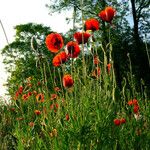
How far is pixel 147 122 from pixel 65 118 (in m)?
1.57

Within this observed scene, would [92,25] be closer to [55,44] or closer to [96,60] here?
[55,44]

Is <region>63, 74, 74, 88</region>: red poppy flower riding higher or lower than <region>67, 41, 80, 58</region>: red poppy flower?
lower

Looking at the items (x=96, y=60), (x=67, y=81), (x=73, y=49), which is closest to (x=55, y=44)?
(x=73, y=49)

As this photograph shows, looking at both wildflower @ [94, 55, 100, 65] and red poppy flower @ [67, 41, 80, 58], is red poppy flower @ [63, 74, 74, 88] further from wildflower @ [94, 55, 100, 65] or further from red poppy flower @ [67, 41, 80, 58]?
wildflower @ [94, 55, 100, 65]

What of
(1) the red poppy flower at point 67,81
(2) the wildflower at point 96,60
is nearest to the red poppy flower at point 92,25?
(2) the wildflower at point 96,60

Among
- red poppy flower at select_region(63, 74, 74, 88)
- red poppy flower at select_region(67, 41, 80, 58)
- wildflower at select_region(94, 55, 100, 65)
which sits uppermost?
red poppy flower at select_region(67, 41, 80, 58)

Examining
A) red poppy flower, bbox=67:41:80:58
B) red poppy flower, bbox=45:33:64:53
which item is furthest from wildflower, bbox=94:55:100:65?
red poppy flower, bbox=45:33:64:53

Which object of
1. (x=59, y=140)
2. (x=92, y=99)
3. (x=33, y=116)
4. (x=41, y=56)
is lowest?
(x=33, y=116)

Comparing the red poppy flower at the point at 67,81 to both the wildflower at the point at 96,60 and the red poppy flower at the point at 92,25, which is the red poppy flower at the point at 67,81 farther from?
the red poppy flower at the point at 92,25

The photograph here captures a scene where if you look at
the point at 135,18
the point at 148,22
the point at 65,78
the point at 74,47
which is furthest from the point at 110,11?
the point at 148,22

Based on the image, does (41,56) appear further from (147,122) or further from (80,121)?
(147,122)

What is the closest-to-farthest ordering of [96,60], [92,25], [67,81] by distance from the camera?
[67,81] → [92,25] → [96,60]

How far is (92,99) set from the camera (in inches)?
149

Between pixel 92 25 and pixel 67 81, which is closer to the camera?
pixel 67 81
